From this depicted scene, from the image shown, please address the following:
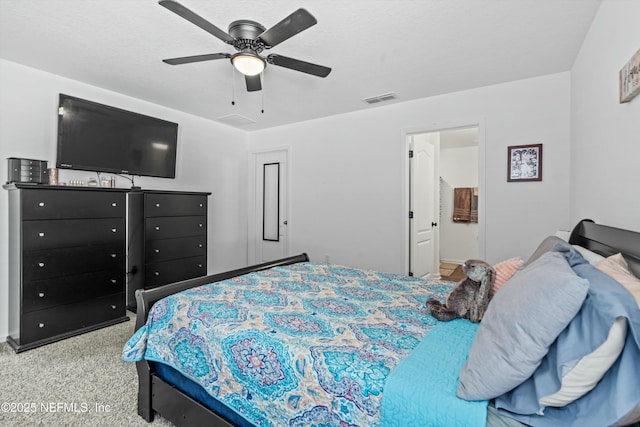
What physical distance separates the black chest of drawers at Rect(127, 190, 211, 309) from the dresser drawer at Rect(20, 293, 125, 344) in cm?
36

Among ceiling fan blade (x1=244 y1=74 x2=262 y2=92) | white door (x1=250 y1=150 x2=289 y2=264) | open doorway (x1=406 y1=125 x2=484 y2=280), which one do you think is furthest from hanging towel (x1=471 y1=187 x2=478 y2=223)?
ceiling fan blade (x1=244 y1=74 x2=262 y2=92)

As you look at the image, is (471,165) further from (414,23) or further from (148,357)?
(148,357)

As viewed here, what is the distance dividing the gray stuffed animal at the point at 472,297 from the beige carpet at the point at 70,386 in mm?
1662

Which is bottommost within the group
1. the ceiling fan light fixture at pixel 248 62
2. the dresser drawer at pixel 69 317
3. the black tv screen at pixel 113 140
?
the dresser drawer at pixel 69 317

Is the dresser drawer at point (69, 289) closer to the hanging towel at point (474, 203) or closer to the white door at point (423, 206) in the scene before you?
the white door at point (423, 206)

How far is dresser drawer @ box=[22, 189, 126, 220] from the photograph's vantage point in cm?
266

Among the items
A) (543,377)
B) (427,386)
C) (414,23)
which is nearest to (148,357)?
(427,386)

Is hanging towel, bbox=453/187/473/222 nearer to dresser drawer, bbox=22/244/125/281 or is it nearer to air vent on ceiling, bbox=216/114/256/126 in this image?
air vent on ceiling, bbox=216/114/256/126

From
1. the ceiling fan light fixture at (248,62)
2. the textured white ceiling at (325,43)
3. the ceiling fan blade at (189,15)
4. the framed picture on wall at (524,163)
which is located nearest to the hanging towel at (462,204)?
the framed picture on wall at (524,163)

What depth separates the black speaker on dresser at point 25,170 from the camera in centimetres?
274

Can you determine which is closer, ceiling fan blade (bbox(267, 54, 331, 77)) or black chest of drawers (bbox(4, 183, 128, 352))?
ceiling fan blade (bbox(267, 54, 331, 77))

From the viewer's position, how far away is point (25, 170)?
2.77 m

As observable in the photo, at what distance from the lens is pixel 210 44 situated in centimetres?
251

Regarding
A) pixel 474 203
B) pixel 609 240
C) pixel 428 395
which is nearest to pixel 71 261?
pixel 428 395
